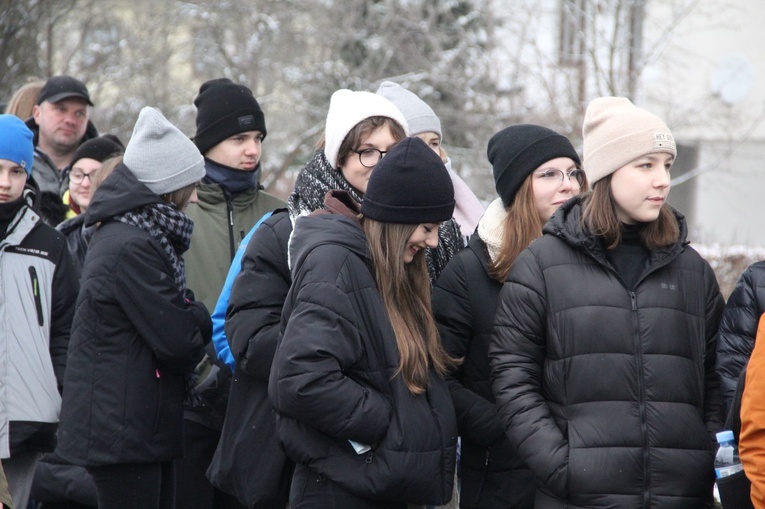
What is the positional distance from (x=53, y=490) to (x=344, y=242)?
3.03m

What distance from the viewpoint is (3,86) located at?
11023 millimetres

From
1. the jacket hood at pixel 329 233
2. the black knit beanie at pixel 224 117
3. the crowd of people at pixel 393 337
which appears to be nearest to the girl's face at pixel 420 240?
the crowd of people at pixel 393 337

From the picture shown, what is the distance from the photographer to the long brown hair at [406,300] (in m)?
3.13

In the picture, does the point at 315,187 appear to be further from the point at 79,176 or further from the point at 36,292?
the point at 79,176

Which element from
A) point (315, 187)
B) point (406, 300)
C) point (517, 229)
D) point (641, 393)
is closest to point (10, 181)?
point (315, 187)

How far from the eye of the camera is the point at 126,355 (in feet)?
13.2

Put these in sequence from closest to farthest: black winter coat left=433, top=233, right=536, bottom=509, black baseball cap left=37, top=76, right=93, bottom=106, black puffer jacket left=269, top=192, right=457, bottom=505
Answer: black puffer jacket left=269, top=192, right=457, bottom=505, black winter coat left=433, top=233, right=536, bottom=509, black baseball cap left=37, top=76, right=93, bottom=106

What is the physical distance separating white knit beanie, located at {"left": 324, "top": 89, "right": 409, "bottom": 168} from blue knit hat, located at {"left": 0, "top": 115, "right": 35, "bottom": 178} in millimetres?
1645

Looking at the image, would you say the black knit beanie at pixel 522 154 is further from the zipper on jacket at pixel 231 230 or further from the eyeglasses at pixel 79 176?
the eyeglasses at pixel 79 176

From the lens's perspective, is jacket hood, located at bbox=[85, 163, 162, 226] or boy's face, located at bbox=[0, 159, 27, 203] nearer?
jacket hood, located at bbox=[85, 163, 162, 226]

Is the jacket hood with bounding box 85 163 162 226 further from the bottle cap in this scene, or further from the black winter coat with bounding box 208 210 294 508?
the bottle cap

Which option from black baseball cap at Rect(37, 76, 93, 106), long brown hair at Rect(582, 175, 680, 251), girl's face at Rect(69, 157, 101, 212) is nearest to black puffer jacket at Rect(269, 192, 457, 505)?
long brown hair at Rect(582, 175, 680, 251)

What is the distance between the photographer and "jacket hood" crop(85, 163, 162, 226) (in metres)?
4.16

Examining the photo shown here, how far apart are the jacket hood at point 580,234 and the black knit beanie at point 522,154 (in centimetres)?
48
